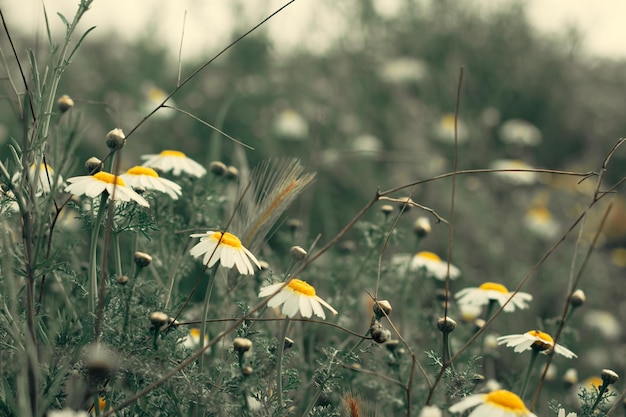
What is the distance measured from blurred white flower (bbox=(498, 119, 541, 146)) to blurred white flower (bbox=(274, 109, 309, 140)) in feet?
4.00

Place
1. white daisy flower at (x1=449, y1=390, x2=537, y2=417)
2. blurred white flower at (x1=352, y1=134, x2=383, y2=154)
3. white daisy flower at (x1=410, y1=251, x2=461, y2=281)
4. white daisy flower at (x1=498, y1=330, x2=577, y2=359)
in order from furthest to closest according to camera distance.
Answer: blurred white flower at (x1=352, y1=134, x2=383, y2=154) → white daisy flower at (x1=410, y1=251, x2=461, y2=281) → white daisy flower at (x1=498, y1=330, x2=577, y2=359) → white daisy flower at (x1=449, y1=390, x2=537, y2=417)

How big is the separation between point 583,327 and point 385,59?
2.48m

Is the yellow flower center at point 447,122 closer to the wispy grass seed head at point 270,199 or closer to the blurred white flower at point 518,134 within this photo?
the blurred white flower at point 518,134

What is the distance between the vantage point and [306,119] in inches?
179

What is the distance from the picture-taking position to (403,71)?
16.0ft

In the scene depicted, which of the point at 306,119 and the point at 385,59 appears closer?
the point at 306,119

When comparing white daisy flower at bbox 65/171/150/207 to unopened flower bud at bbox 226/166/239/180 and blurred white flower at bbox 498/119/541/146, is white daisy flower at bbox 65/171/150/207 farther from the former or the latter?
blurred white flower at bbox 498/119/541/146

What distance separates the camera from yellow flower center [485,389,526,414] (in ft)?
3.46

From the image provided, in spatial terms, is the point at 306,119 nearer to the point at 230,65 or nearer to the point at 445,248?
the point at 230,65

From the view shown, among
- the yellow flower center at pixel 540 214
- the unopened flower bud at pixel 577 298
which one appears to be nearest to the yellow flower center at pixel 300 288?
the unopened flower bud at pixel 577 298

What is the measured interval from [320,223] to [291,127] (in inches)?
38.3

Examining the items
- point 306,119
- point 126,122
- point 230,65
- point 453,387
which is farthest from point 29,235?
point 230,65

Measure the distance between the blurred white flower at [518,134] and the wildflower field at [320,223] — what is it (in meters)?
0.02

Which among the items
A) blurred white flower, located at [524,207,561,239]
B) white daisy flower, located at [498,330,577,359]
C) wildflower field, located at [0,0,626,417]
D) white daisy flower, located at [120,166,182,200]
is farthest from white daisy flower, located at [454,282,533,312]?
blurred white flower, located at [524,207,561,239]
